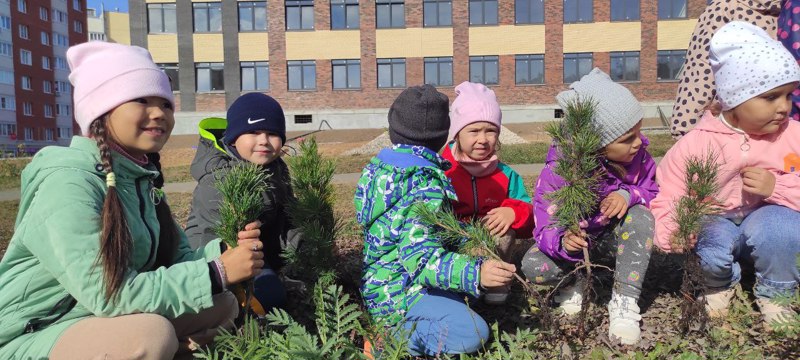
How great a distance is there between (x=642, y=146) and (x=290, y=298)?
2.25 meters

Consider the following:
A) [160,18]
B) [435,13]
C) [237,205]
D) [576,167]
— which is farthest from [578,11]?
[237,205]

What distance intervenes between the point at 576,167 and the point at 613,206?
558 millimetres

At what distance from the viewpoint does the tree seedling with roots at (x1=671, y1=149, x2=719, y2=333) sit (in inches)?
101

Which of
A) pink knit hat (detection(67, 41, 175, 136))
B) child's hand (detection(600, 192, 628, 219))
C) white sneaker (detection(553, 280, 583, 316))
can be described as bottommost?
white sneaker (detection(553, 280, 583, 316))

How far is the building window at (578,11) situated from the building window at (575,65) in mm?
1766

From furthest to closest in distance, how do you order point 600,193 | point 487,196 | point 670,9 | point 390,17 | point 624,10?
point 390,17 < point 624,10 < point 670,9 < point 487,196 < point 600,193

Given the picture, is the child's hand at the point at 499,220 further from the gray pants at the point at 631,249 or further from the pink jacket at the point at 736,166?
the pink jacket at the point at 736,166

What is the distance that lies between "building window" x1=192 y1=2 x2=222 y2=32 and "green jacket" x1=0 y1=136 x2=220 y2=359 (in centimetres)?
3111

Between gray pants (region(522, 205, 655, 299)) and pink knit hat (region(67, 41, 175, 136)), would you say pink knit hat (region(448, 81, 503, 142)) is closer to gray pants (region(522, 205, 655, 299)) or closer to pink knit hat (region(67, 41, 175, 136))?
gray pants (region(522, 205, 655, 299))

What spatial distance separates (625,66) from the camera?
1218 inches

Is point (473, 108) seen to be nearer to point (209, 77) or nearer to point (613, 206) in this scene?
point (613, 206)

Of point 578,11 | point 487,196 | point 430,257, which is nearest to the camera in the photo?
point 430,257

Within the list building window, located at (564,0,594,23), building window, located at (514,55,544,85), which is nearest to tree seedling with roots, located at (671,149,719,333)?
building window, located at (514,55,544,85)

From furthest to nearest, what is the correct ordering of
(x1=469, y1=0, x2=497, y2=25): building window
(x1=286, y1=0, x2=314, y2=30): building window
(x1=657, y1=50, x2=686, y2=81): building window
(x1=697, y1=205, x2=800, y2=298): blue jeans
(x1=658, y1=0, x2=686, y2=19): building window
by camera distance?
(x1=286, y1=0, x2=314, y2=30): building window, (x1=469, y1=0, x2=497, y2=25): building window, (x1=657, y1=50, x2=686, y2=81): building window, (x1=658, y1=0, x2=686, y2=19): building window, (x1=697, y1=205, x2=800, y2=298): blue jeans
